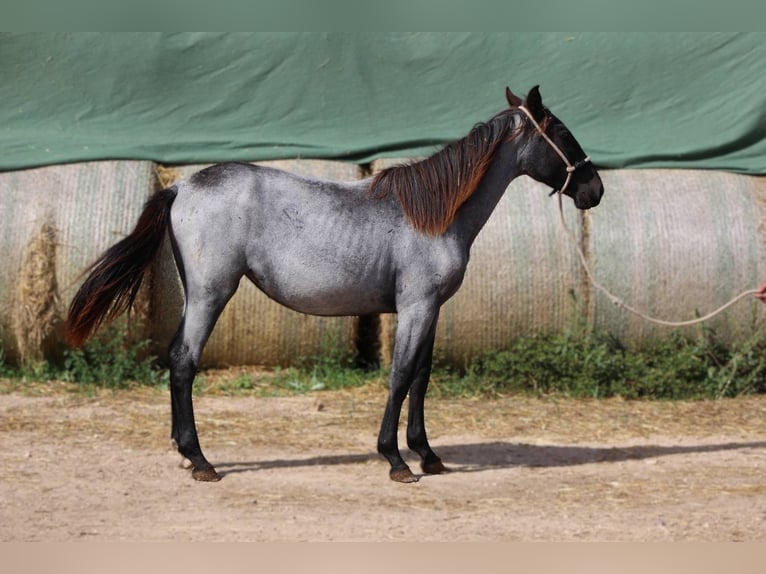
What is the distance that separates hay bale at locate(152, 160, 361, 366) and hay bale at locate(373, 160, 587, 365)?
1.47 ft

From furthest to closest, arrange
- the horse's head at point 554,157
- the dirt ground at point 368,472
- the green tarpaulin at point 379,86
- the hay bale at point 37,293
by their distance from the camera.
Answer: the green tarpaulin at point 379,86 → the hay bale at point 37,293 → the horse's head at point 554,157 → the dirt ground at point 368,472

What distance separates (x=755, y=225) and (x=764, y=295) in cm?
261

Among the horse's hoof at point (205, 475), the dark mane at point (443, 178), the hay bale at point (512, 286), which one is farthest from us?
the hay bale at point (512, 286)

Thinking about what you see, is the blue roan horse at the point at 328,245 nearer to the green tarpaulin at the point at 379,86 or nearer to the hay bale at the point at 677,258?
the hay bale at the point at 677,258

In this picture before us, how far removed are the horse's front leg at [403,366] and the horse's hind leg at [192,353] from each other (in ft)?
2.84

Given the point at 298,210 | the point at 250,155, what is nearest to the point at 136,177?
the point at 250,155

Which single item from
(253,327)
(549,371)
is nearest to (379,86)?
(253,327)

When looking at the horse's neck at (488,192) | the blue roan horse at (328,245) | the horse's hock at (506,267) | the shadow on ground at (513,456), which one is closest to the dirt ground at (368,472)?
the shadow on ground at (513,456)

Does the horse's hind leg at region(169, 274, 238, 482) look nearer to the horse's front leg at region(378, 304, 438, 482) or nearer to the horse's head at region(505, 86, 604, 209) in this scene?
the horse's front leg at region(378, 304, 438, 482)

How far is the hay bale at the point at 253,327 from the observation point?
8.11 meters

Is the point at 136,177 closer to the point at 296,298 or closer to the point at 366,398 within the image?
the point at 366,398

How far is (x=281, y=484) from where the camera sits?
5707mm

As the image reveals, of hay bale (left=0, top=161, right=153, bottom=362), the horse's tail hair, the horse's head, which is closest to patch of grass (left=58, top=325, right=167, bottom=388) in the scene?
hay bale (left=0, top=161, right=153, bottom=362)

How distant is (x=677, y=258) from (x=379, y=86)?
2.72 m
